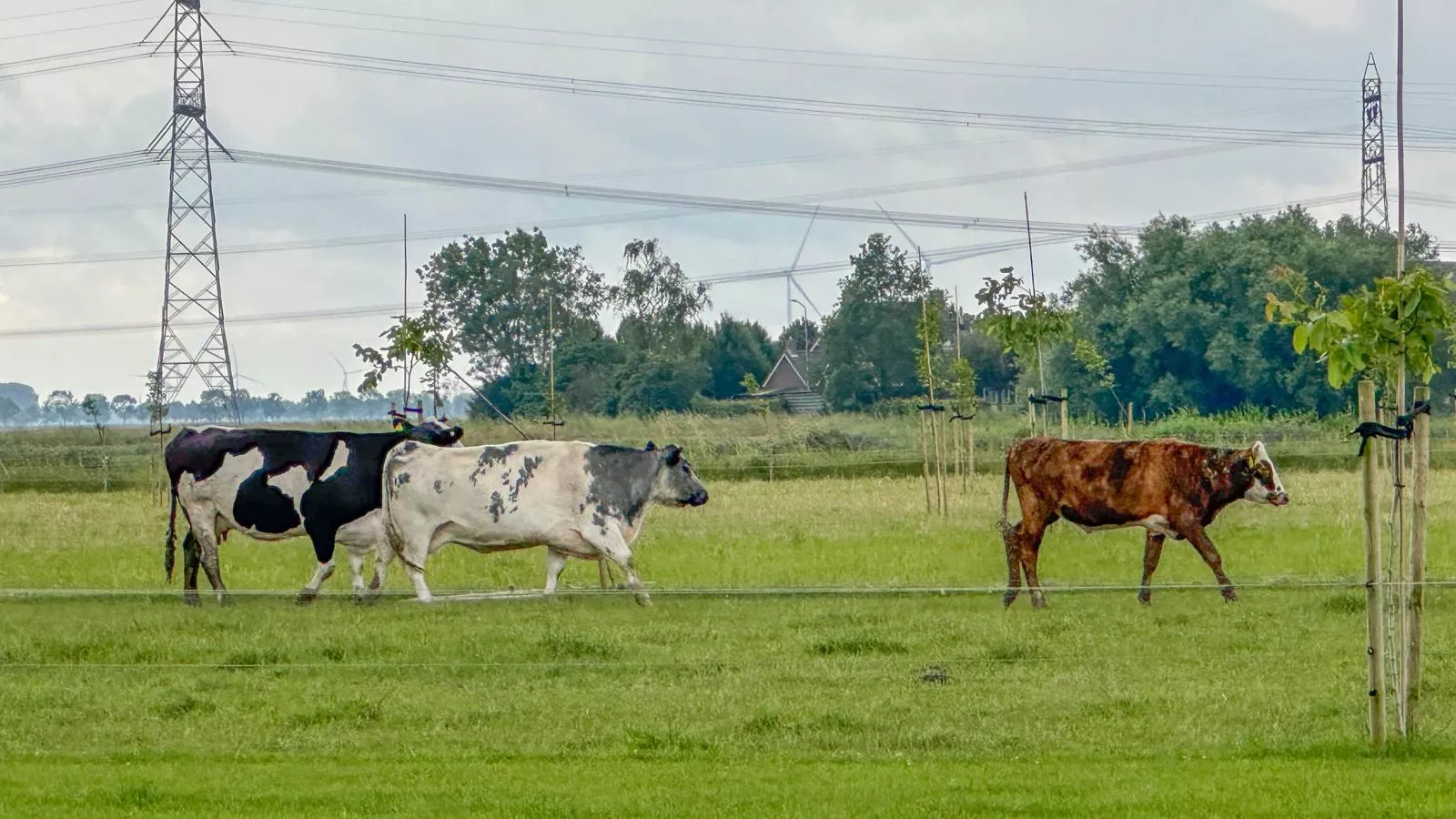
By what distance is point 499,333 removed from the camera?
8394 cm

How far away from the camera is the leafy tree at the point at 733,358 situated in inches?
3379

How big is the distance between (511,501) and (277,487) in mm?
Result: 2707

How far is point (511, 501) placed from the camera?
18.8 m

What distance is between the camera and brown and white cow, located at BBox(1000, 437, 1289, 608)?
18.0 m

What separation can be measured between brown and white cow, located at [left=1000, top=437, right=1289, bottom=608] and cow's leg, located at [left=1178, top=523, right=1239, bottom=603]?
0.02 meters

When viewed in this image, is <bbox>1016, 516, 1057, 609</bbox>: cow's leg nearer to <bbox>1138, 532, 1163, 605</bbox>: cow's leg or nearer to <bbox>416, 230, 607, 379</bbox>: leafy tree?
<bbox>1138, 532, 1163, 605</bbox>: cow's leg

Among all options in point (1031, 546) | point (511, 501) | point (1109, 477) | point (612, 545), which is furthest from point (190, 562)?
point (1109, 477)

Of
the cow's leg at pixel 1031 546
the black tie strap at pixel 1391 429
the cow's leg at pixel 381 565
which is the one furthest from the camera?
the cow's leg at pixel 381 565

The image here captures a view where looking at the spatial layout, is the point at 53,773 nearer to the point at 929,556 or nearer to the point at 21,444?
the point at 929,556

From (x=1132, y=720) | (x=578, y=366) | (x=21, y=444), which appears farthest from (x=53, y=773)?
(x=578, y=366)

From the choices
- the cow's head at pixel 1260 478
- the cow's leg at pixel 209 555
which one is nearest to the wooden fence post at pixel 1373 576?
the cow's head at pixel 1260 478

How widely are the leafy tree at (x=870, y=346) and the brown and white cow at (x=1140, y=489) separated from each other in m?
57.6

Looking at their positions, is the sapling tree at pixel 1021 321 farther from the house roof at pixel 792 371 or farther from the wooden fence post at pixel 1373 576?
the house roof at pixel 792 371

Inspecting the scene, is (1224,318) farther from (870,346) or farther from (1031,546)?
(1031,546)
